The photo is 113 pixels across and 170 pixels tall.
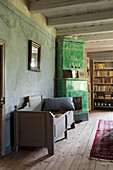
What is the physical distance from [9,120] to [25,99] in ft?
2.19

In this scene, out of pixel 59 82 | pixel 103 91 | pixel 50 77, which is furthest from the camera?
pixel 103 91

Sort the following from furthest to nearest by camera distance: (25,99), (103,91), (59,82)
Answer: (103,91) < (59,82) < (25,99)

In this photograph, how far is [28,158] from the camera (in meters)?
2.94

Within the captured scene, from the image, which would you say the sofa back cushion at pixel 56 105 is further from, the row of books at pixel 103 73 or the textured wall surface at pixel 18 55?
the row of books at pixel 103 73

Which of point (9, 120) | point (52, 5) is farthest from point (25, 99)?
point (52, 5)

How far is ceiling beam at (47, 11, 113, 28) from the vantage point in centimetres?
447

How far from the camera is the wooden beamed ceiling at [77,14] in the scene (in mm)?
3787

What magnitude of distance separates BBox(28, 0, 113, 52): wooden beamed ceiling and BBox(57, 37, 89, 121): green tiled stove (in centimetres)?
41

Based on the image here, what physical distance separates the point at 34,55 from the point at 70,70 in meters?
2.04

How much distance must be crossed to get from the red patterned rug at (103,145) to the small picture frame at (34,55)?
2.22 meters

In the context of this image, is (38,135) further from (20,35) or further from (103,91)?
(103,91)

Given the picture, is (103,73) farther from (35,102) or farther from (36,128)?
(36,128)

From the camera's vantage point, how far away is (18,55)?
3545 mm

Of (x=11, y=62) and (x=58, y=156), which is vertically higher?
(x=11, y=62)
